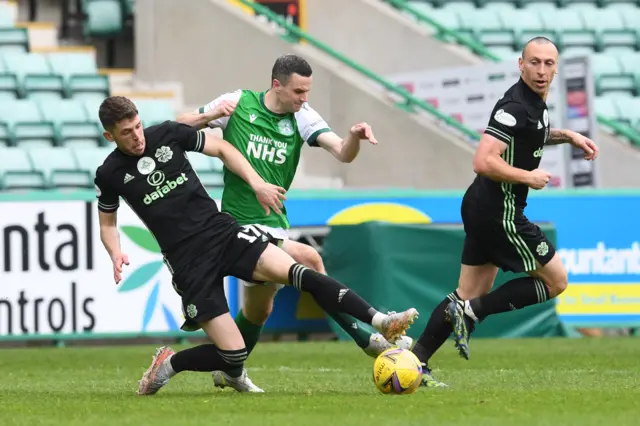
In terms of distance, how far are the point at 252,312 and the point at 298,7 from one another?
12613mm

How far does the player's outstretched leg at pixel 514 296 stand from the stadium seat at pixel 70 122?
9.15 meters

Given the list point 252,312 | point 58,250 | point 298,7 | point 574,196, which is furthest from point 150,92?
point 252,312

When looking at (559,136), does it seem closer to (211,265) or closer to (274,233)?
(274,233)

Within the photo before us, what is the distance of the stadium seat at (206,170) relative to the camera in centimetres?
1573

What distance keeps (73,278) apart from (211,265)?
235 inches

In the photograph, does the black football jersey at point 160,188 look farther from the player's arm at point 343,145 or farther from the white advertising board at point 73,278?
the white advertising board at point 73,278

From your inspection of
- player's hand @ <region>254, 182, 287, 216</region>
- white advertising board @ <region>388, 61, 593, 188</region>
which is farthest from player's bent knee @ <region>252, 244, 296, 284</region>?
white advertising board @ <region>388, 61, 593, 188</region>

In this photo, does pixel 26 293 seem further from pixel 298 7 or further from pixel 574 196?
pixel 298 7

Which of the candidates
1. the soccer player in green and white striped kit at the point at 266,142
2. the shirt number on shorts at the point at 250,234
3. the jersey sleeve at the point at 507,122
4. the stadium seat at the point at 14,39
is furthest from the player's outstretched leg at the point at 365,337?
the stadium seat at the point at 14,39

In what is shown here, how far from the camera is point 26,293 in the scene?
43.8ft

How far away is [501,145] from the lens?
802 cm

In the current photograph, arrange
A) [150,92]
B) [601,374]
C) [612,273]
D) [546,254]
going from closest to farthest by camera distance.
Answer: [546,254], [601,374], [612,273], [150,92]

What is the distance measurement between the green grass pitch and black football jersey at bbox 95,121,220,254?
3.20 feet

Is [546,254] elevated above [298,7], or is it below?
below
